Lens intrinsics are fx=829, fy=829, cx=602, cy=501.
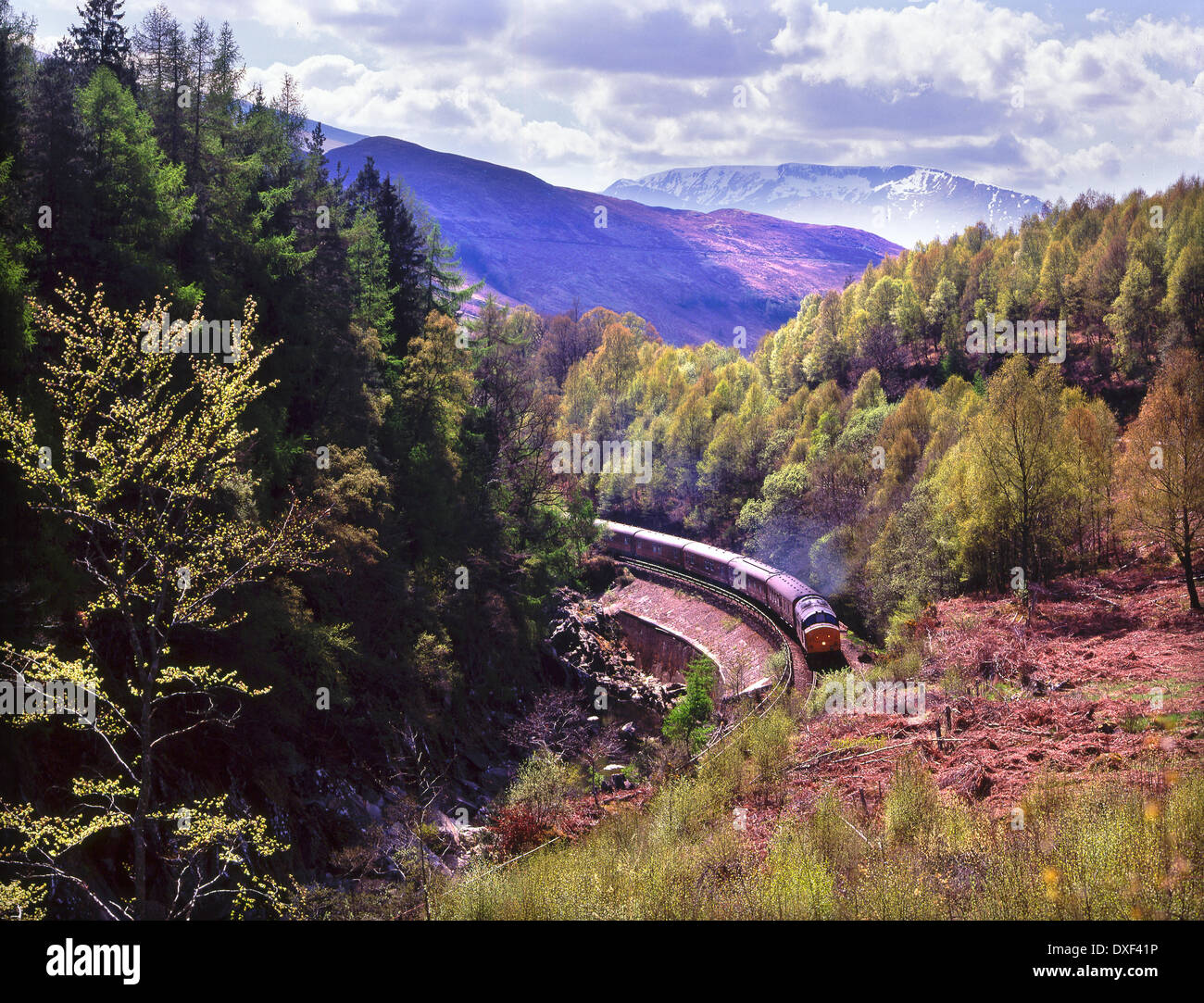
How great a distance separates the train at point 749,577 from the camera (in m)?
35.4

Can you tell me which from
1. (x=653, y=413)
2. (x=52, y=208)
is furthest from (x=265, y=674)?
(x=653, y=413)

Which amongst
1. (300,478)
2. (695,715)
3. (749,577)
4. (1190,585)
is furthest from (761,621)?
(300,478)

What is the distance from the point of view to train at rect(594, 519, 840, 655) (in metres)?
35.4

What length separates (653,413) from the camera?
70875mm

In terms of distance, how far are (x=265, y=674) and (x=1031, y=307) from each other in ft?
213

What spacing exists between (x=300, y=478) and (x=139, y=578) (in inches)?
321

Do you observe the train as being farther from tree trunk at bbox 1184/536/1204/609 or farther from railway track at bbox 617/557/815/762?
tree trunk at bbox 1184/536/1204/609

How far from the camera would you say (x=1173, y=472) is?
25.6 m

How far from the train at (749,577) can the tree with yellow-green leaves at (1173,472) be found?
12478 mm

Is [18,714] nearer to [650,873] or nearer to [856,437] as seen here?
[650,873]

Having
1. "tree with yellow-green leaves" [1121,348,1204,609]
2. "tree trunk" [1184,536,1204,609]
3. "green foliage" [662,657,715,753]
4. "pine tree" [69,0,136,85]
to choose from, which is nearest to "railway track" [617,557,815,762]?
"green foliage" [662,657,715,753]

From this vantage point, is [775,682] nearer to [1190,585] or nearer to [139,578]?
[1190,585]

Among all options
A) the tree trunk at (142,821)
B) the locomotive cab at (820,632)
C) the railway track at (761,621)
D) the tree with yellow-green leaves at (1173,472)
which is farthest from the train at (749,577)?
the tree trunk at (142,821)

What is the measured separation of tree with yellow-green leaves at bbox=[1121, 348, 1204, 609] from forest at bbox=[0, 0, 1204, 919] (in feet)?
0.43
